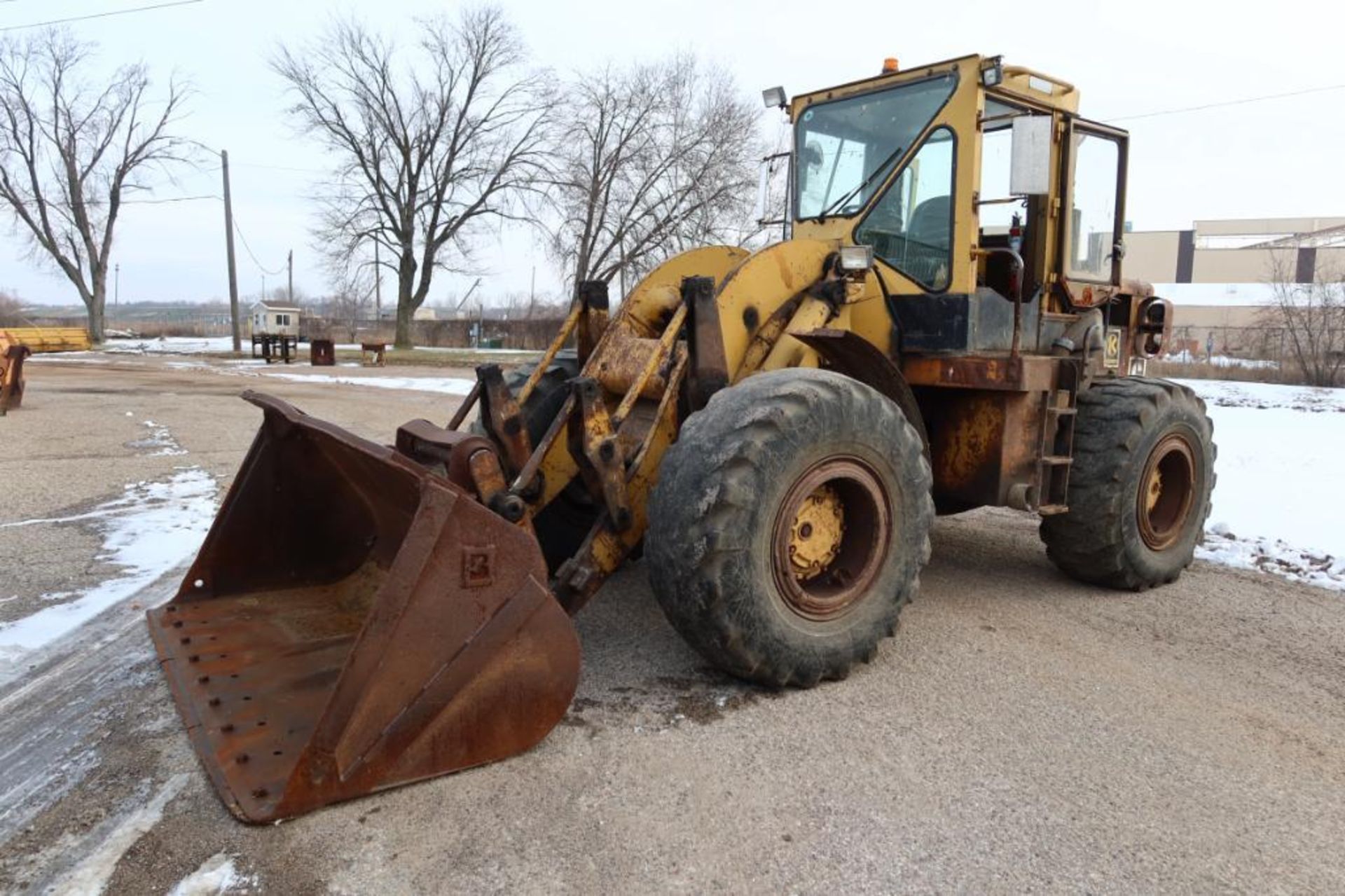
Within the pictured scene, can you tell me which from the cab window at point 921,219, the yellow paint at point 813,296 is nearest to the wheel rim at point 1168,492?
the yellow paint at point 813,296

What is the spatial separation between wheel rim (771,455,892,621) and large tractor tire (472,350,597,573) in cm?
111

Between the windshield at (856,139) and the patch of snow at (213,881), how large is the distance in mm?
4340

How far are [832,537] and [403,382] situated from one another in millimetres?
20591

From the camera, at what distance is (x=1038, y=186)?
4.38 meters

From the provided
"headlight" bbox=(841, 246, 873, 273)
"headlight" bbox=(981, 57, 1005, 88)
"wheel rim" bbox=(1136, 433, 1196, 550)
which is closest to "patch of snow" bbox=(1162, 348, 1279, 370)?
"wheel rim" bbox=(1136, 433, 1196, 550)

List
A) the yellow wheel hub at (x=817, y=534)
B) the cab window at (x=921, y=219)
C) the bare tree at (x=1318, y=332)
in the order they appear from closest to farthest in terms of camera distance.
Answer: the yellow wheel hub at (x=817, y=534)
the cab window at (x=921, y=219)
the bare tree at (x=1318, y=332)

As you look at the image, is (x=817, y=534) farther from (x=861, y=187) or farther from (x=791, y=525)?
(x=861, y=187)

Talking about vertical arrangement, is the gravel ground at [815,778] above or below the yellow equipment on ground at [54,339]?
below

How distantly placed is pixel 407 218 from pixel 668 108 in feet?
44.3

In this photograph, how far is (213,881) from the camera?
247 centimetres

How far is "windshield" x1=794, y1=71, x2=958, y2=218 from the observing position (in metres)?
5.06

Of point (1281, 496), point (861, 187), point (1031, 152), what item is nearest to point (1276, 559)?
point (1281, 496)

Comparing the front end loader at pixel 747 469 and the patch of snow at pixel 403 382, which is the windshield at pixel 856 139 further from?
the patch of snow at pixel 403 382

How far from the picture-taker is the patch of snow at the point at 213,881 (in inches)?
95.7
